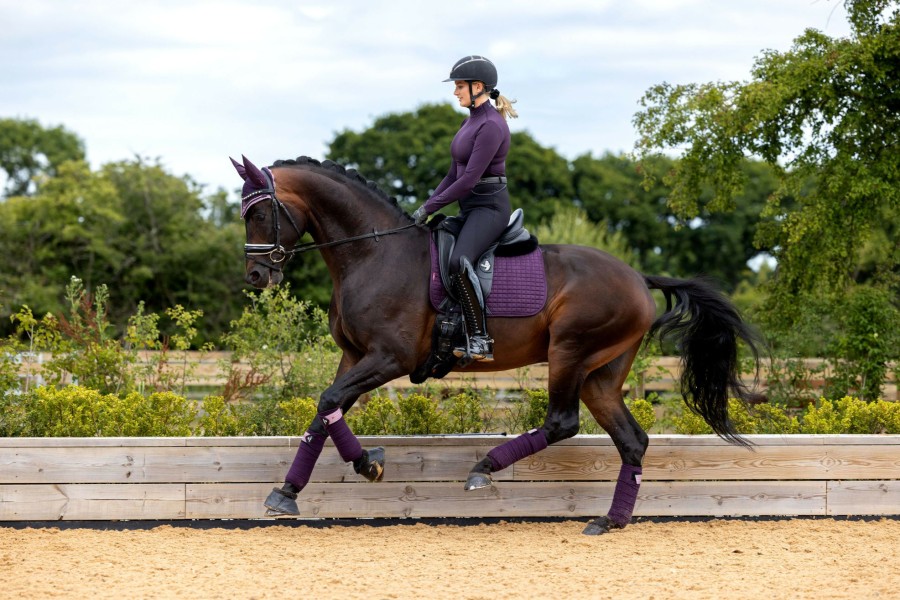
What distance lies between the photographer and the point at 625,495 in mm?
6598

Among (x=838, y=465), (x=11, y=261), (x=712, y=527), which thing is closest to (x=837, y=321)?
(x=838, y=465)

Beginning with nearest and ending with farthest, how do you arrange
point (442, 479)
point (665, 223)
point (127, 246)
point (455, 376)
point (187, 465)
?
point (187, 465), point (442, 479), point (455, 376), point (127, 246), point (665, 223)

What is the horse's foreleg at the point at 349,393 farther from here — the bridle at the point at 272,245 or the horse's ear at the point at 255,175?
the horse's ear at the point at 255,175

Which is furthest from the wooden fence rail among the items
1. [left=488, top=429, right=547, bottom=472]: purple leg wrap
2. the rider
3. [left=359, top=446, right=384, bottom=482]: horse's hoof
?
[left=359, top=446, right=384, bottom=482]: horse's hoof

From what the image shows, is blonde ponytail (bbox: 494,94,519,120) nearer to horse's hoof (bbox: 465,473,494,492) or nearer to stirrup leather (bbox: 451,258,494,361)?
stirrup leather (bbox: 451,258,494,361)

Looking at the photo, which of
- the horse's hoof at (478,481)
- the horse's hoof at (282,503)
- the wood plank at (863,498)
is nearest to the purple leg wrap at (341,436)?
the horse's hoof at (282,503)

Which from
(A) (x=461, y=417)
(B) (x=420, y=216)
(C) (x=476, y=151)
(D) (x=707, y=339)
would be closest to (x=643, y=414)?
(D) (x=707, y=339)

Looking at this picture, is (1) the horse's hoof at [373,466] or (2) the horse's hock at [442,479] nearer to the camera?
(1) the horse's hoof at [373,466]

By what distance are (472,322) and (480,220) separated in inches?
26.2

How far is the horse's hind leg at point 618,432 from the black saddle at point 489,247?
1012 millimetres

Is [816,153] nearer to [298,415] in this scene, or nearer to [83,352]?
[298,415]

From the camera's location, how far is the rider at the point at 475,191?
635 centimetres

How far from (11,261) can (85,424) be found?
24.6 m

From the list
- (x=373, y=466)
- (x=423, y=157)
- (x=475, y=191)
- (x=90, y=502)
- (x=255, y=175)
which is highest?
(x=423, y=157)
